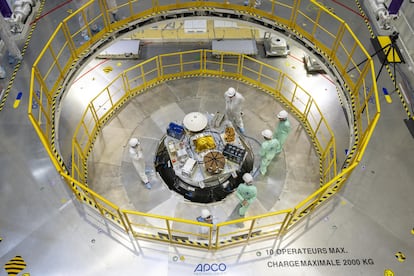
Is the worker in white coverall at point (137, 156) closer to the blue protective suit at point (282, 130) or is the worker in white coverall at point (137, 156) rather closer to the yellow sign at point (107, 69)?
the blue protective suit at point (282, 130)

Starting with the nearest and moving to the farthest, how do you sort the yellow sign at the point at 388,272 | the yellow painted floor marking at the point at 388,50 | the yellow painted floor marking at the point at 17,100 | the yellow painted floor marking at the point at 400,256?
the yellow sign at the point at 388,272 < the yellow painted floor marking at the point at 400,256 < the yellow painted floor marking at the point at 17,100 < the yellow painted floor marking at the point at 388,50

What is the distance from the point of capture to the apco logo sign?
10164 millimetres

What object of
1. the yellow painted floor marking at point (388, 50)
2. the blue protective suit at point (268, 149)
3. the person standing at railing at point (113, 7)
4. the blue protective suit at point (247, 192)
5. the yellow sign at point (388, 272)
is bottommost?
the yellow sign at point (388, 272)

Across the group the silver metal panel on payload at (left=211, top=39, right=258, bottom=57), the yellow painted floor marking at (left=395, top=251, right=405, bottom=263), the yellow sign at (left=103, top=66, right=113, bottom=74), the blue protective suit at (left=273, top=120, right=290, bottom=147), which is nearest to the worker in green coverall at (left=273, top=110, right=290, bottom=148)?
the blue protective suit at (left=273, top=120, right=290, bottom=147)

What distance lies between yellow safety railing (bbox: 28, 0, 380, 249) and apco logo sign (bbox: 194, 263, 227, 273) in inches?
20.0

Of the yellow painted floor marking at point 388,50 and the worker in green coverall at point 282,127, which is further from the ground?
the yellow painted floor marking at point 388,50

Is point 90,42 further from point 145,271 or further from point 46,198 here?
point 145,271

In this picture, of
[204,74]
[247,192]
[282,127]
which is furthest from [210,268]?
[204,74]

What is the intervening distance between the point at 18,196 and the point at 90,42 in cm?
702

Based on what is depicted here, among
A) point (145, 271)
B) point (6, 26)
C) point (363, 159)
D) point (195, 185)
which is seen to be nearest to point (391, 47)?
point (363, 159)

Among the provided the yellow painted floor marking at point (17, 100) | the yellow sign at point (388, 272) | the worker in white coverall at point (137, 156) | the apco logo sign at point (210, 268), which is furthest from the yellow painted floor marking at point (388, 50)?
the yellow painted floor marking at point (17, 100)

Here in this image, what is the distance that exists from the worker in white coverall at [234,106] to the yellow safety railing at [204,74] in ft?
9.54

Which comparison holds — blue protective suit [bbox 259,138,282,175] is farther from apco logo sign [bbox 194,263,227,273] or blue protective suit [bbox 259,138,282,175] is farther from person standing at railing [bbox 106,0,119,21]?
person standing at railing [bbox 106,0,119,21]

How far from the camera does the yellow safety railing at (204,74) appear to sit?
11.9 meters
